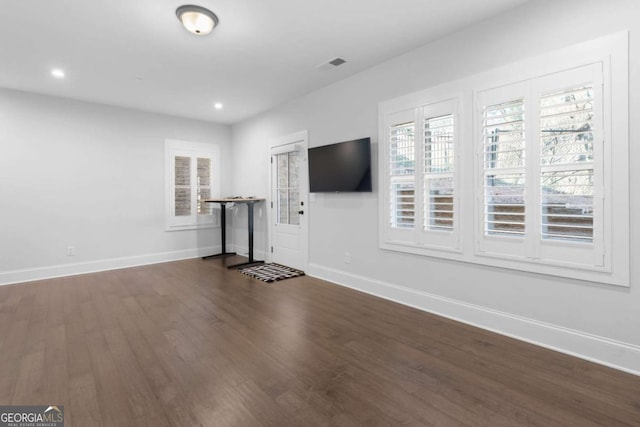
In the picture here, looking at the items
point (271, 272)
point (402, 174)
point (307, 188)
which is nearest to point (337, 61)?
point (402, 174)

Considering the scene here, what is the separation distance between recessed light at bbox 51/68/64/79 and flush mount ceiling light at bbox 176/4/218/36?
7.37 ft

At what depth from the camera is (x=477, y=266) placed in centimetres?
281

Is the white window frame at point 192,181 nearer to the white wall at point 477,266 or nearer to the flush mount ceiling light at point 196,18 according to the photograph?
the white wall at point 477,266

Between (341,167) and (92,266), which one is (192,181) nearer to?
(92,266)

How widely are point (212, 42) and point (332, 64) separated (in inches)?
53.0

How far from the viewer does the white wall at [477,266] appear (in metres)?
2.10

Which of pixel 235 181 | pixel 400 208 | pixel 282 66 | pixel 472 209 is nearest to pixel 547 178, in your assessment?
pixel 472 209

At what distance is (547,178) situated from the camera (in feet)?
7.74

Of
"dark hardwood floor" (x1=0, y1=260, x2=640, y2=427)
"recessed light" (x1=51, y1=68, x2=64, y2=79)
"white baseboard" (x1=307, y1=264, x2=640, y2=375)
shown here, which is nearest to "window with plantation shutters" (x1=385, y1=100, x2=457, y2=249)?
"white baseboard" (x1=307, y1=264, x2=640, y2=375)

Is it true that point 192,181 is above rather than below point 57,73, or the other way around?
below

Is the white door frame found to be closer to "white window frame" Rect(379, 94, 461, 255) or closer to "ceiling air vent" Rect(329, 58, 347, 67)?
"ceiling air vent" Rect(329, 58, 347, 67)

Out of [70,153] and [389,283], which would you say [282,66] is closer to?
[389,283]

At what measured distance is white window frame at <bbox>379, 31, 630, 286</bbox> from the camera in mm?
2072

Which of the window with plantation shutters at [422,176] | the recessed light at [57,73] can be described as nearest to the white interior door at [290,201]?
the window with plantation shutters at [422,176]
